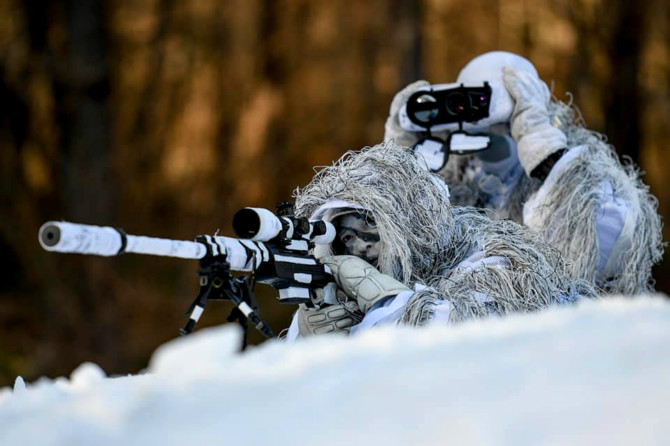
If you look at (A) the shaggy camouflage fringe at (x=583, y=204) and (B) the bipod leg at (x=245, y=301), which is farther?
(A) the shaggy camouflage fringe at (x=583, y=204)

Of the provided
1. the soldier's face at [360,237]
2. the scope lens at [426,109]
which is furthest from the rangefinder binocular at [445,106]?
the soldier's face at [360,237]

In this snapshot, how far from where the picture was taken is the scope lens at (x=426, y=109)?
195cm

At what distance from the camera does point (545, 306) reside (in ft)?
4.42

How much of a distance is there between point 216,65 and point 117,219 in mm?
1069

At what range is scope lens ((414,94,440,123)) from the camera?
1.95m

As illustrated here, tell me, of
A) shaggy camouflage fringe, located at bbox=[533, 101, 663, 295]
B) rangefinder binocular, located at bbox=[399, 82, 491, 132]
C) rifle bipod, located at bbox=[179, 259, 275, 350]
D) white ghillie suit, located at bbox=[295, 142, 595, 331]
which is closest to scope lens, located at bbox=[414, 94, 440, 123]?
rangefinder binocular, located at bbox=[399, 82, 491, 132]

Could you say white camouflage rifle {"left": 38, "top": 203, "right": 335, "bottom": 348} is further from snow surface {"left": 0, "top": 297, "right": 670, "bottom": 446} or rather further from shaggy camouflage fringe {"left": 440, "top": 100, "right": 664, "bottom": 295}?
shaggy camouflage fringe {"left": 440, "top": 100, "right": 664, "bottom": 295}

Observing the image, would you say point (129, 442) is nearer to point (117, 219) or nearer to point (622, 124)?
point (117, 219)

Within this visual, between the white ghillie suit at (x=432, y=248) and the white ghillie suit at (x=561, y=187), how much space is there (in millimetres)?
339

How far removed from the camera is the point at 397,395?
574 mm

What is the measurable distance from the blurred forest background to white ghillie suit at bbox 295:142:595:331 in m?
3.23

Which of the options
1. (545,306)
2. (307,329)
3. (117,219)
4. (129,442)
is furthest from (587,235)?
(117,219)

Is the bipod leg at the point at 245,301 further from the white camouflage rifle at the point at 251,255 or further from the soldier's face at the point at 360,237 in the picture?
the soldier's face at the point at 360,237

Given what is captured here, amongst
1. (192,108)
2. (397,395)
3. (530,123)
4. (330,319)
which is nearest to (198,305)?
(330,319)
